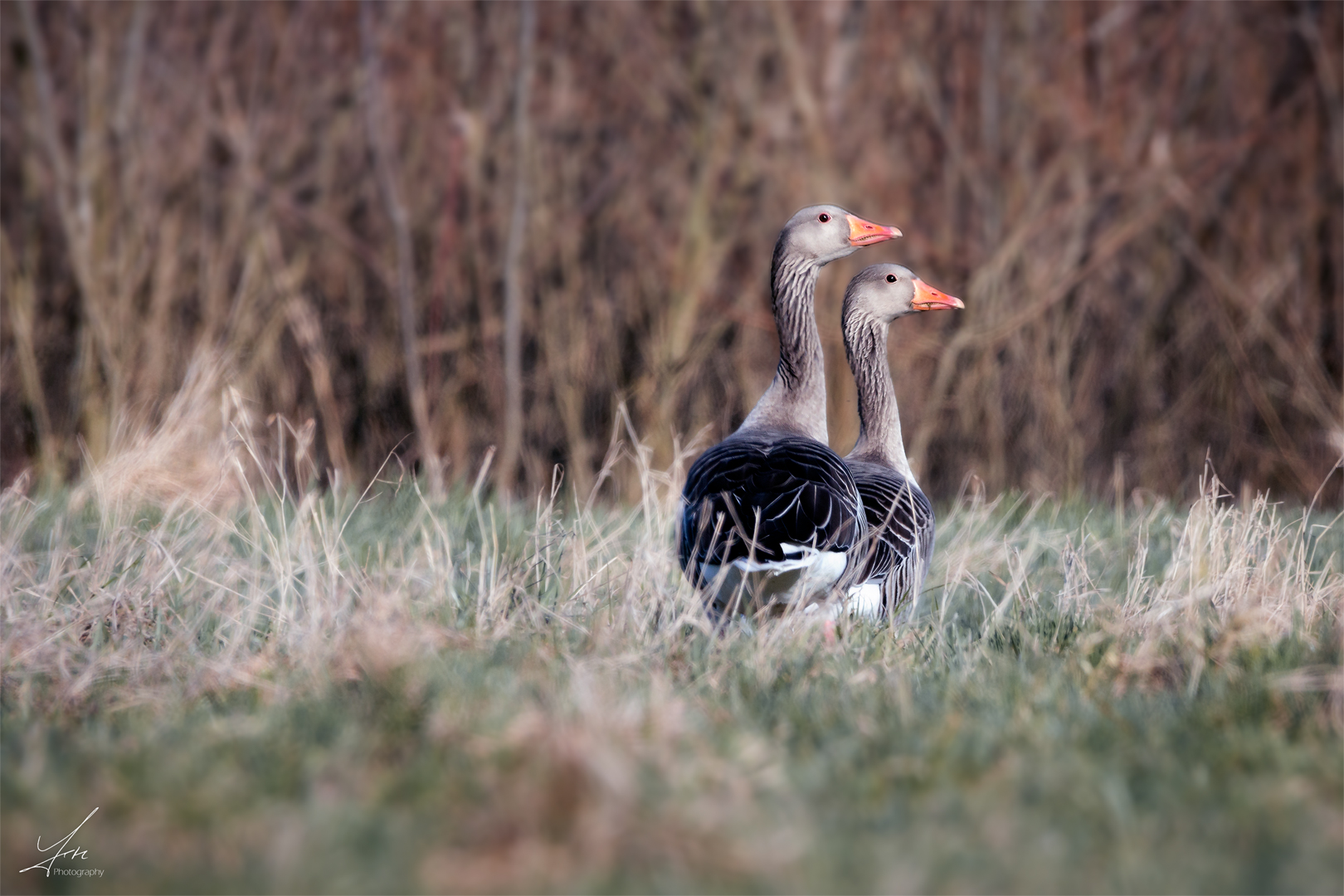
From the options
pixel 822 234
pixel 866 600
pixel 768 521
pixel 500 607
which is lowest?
pixel 866 600

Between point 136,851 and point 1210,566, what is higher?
point 136,851

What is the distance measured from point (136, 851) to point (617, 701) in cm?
106

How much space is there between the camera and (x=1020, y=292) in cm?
1046

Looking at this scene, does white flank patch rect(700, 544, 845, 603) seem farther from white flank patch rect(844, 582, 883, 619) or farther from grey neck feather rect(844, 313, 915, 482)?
grey neck feather rect(844, 313, 915, 482)

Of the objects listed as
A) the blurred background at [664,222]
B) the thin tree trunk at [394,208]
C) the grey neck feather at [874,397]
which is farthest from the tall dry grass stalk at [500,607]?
the blurred background at [664,222]

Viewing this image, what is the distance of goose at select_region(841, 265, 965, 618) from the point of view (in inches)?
205

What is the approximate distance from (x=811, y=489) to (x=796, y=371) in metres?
1.54

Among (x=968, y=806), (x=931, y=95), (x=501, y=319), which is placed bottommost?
(x=501, y=319)

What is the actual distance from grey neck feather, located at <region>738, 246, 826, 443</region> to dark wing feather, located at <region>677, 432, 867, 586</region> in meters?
0.89

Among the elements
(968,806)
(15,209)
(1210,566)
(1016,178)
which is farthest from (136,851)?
(15,209)

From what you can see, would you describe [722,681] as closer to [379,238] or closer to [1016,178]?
[1016,178]

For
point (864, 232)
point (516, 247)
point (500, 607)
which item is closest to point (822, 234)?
point (864, 232)
